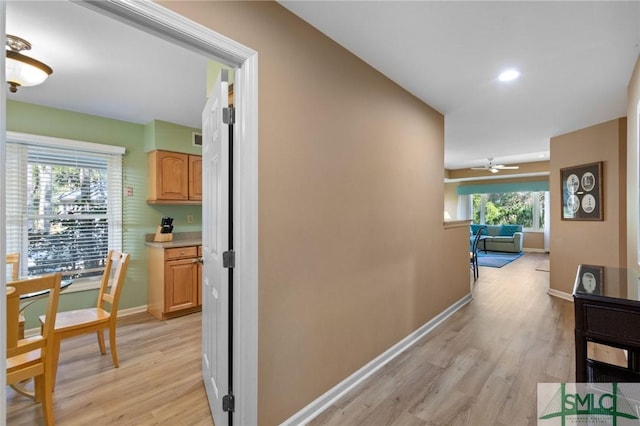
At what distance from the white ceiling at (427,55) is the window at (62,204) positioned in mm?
531

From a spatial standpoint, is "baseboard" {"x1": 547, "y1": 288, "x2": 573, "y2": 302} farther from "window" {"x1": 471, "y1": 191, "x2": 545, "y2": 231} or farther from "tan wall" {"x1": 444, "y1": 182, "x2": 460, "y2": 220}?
"tan wall" {"x1": 444, "y1": 182, "x2": 460, "y2": 220}

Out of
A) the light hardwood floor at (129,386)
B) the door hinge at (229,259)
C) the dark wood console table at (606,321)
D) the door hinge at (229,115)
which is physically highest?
the door hinge at (229,115)

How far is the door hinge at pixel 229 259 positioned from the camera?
1.57 meters

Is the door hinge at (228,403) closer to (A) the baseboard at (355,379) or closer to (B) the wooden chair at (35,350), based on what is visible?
(A) the baseboard at (355,379)

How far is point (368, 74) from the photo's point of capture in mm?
2346

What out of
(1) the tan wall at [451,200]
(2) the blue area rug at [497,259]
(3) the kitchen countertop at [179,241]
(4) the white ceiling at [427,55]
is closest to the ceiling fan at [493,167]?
(1) the tan wall at [451,200]

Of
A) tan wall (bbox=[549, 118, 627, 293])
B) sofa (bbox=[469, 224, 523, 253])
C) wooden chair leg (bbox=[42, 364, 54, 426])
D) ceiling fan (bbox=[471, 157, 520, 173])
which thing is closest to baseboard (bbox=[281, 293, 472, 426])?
wooden chair leg (bbox=[42, 364, 54, 426])

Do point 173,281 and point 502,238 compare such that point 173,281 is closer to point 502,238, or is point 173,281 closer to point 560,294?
point 560,294

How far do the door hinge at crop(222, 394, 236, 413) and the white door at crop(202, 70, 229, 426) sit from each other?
0.03 meters

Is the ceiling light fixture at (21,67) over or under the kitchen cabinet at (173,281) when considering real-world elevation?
over

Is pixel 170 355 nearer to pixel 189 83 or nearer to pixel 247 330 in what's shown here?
pixel 247 330

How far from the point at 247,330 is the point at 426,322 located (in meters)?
2.25

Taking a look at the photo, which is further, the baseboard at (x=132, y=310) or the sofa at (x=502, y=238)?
the sofa at (x=502, y=238)

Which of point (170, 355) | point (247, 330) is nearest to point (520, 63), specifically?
point (247, 330)
